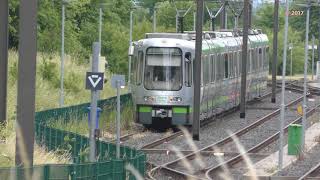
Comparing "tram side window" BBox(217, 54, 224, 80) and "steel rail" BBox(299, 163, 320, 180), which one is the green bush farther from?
"steel rail" BBox(299, 163, 320, 180)

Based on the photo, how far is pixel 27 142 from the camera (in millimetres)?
13852

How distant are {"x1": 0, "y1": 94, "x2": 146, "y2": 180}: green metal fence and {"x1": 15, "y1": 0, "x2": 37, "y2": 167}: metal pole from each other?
0.98 meters

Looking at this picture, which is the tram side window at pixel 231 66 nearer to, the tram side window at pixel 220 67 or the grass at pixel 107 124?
the tram side window at pixel 220 67

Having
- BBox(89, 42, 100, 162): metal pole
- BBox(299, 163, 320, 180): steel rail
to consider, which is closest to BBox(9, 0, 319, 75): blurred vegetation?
BBox(299, 163, 320, 180): steel rail

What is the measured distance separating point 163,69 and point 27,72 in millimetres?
15962

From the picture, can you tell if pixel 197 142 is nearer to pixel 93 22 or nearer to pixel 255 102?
pixel 255 102

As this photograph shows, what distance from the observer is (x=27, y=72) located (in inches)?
547

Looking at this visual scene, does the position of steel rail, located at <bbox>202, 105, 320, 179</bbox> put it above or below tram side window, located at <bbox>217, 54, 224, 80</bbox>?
below

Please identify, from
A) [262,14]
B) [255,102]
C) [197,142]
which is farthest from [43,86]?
[262,14]

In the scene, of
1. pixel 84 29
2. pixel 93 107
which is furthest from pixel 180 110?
pixel 84 29

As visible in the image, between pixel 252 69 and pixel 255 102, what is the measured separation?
19.1 ft

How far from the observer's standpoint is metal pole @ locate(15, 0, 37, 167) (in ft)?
45.5

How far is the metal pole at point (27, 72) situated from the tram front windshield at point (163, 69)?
51.5ft

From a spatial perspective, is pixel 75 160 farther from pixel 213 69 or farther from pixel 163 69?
pixel 213 69
